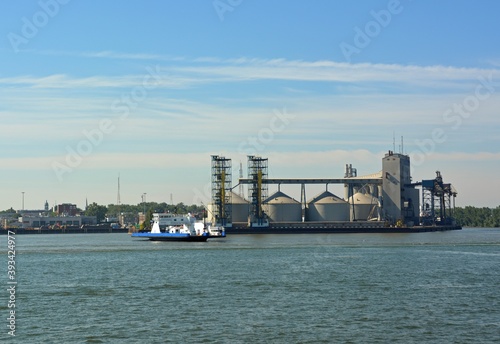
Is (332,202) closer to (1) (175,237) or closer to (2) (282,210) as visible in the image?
(2) (282,210)

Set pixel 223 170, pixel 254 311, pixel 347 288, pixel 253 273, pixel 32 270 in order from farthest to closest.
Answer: pixel 223 170, pixel 32 270, pixel 253 273, pixel 347 288, pixel 254 311

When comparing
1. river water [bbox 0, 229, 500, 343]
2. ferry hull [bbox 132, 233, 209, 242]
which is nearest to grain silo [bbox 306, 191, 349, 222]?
ferry hull [bbox 132, 233, 209, 242]

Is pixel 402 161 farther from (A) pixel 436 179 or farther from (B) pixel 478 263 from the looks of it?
(B) pixel 478 263

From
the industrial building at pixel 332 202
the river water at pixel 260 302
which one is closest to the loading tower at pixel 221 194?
the industrial building at pixel 332 202

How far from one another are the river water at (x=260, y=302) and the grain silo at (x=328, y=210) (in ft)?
371

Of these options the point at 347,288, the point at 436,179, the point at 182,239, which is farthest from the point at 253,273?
the point at 436,179

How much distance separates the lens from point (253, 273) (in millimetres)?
59688

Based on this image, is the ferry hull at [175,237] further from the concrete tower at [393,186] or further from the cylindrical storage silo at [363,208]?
the concrete tower at [393,186]

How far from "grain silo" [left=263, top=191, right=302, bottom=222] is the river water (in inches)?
4496

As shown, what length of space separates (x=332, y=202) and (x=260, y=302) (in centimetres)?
14487

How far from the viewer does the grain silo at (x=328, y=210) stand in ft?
607

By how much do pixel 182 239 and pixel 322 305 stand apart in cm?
8899

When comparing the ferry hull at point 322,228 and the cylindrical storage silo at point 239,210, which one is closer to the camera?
the ferry hull at point 322,228

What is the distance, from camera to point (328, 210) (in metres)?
185
